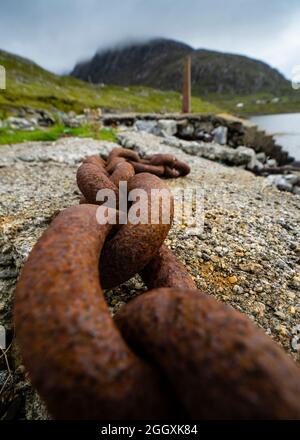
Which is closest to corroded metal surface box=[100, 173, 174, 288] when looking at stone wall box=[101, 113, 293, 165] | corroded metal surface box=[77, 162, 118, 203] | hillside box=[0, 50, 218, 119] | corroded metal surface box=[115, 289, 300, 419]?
corroded metal surface box=[115, 289, 300, 419]

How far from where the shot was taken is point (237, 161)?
684 centimetres

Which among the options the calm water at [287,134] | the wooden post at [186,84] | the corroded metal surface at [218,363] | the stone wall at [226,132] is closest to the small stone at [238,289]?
the corroded metal surface at [218,363]

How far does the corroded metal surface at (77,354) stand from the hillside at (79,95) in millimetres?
37677

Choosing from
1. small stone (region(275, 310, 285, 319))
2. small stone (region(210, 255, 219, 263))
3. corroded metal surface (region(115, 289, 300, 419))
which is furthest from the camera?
small stone (region(210, 255, 219, 263))

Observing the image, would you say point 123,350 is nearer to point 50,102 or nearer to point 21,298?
point 21,298

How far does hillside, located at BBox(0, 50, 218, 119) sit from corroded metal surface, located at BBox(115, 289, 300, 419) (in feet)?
124

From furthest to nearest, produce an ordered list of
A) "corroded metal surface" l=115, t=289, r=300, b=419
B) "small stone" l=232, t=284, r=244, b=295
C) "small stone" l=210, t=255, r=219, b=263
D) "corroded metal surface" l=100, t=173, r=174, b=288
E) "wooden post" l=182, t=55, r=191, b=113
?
"wooden post" l=182, t=55, r=191, b=113
"small stone" l=210, t=255, r=219, b=263
"small stone" l=232, t=284, r=244, b=295
"corroded metal surface" l=100, t=173, r=174, b=288
"corroded metal surface" l=115, t=289, r=300, b=419

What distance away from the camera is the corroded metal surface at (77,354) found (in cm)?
68

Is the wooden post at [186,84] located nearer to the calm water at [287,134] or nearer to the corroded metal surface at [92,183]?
the calm water at [287,134]

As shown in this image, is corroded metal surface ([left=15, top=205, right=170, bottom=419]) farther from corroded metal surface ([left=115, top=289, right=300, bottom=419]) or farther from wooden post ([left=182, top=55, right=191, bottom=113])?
wooden post ([left=182, top=55, right=191, bottom=113])

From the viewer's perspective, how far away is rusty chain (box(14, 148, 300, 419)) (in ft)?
2.06

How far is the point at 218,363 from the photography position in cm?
64

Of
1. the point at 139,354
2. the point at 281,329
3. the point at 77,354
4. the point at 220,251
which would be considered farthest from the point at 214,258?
the point at 77,354

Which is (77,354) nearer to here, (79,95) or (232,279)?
(232,279)
